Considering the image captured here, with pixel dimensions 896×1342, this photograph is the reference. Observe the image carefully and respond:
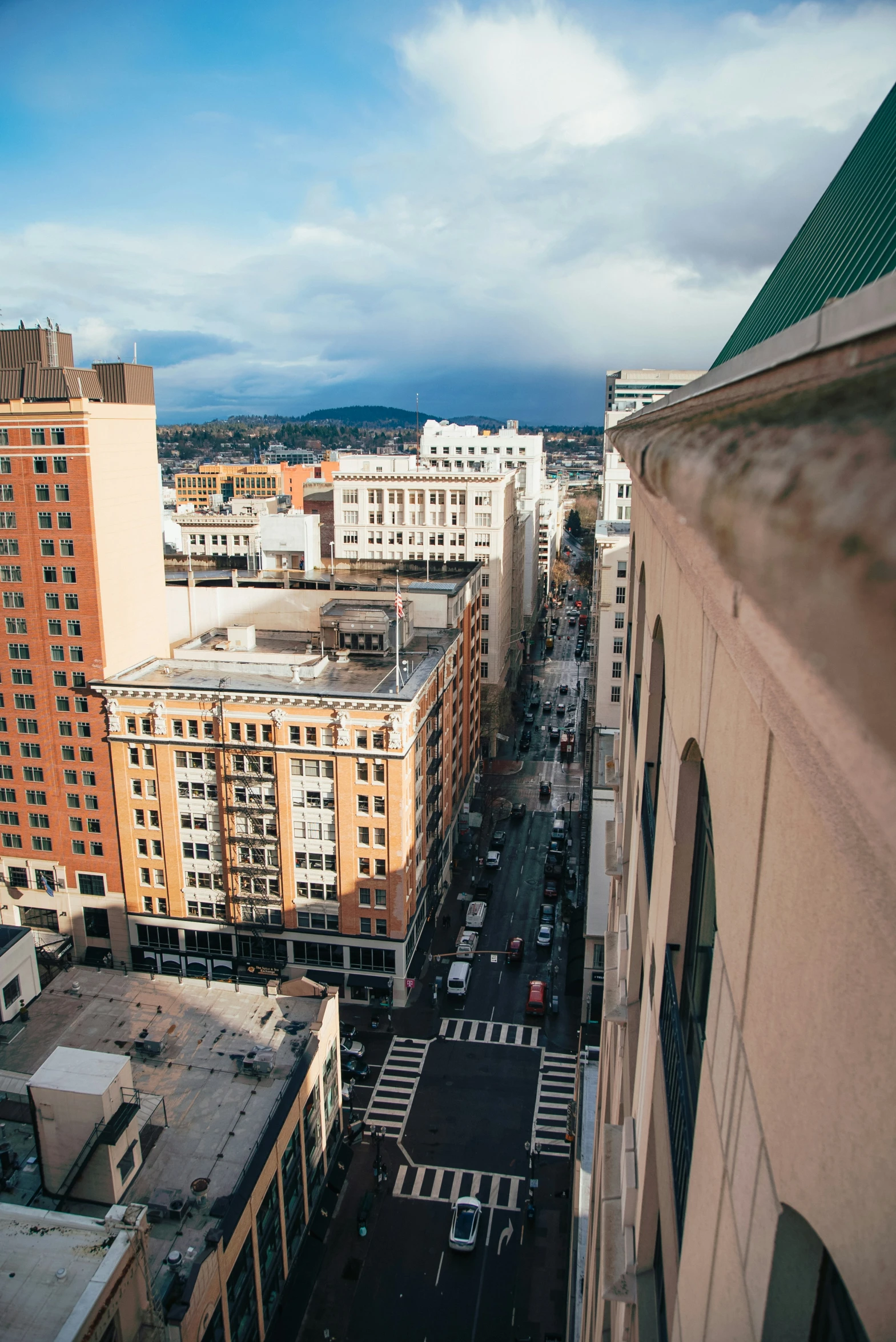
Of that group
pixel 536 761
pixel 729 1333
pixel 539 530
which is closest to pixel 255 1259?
pixel 729 1333

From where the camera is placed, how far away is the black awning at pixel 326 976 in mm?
56219

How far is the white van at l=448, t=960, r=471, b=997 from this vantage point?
56750 mm

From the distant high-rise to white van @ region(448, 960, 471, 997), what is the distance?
64.6ft

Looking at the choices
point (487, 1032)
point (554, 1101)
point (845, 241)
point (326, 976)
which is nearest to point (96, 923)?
point (326, 976)

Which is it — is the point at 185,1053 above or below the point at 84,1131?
below

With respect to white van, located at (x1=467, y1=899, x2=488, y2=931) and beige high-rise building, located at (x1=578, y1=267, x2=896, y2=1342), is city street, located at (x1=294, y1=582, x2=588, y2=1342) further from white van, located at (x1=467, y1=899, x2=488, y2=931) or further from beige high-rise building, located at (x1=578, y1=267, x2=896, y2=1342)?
beige high-rise building, located at (x1=578, y1=267, x2=896, y2=1342)

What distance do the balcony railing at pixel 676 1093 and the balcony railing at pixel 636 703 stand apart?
22.8ft

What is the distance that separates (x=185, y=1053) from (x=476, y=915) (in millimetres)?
30368

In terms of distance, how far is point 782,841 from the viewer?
3602mm

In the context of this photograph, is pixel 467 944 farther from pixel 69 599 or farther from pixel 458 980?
pixel 69 599

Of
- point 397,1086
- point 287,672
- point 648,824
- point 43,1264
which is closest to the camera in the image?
point 648,824

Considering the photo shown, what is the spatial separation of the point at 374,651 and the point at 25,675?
23415 mm

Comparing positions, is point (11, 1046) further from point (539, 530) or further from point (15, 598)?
point (539, 530)

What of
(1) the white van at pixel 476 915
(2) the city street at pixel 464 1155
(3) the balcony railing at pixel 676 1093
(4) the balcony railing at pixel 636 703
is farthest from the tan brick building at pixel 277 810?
(3) the balcony railing at pixel 676 1093
